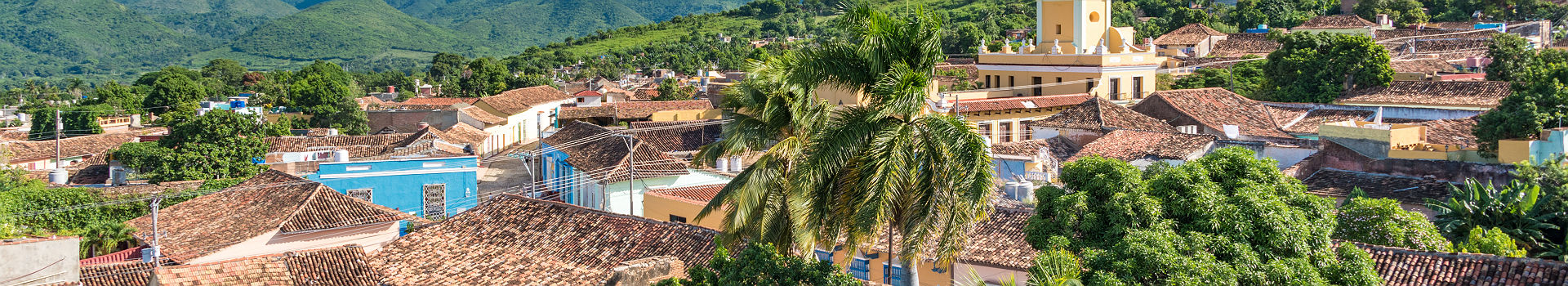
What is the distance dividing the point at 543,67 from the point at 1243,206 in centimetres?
8405

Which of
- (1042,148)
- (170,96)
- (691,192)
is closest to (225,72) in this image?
(170,96)

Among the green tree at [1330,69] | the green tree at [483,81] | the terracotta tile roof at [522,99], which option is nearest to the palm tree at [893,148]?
the green tree at [1330,69]

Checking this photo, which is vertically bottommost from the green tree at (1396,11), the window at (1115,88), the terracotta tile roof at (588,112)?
the terracotta tile roof at (588,112)

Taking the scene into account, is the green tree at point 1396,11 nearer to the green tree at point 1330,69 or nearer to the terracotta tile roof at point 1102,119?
the green tree at point 1330,69

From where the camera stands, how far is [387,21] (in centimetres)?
18488

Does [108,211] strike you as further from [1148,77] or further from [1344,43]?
[1344,43]

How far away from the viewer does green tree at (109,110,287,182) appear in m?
31.4

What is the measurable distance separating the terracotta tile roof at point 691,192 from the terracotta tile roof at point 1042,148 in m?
5.58

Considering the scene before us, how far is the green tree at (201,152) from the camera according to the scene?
31.4m

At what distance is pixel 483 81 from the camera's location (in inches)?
2736

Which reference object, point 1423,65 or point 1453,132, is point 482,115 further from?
point 1453,132

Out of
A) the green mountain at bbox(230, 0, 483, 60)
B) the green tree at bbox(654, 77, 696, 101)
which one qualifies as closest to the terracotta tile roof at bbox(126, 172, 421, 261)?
the green tree at bbox(654, 77, 696, 101)

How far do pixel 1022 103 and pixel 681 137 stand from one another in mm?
8832

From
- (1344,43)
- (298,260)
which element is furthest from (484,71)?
(298,260)
